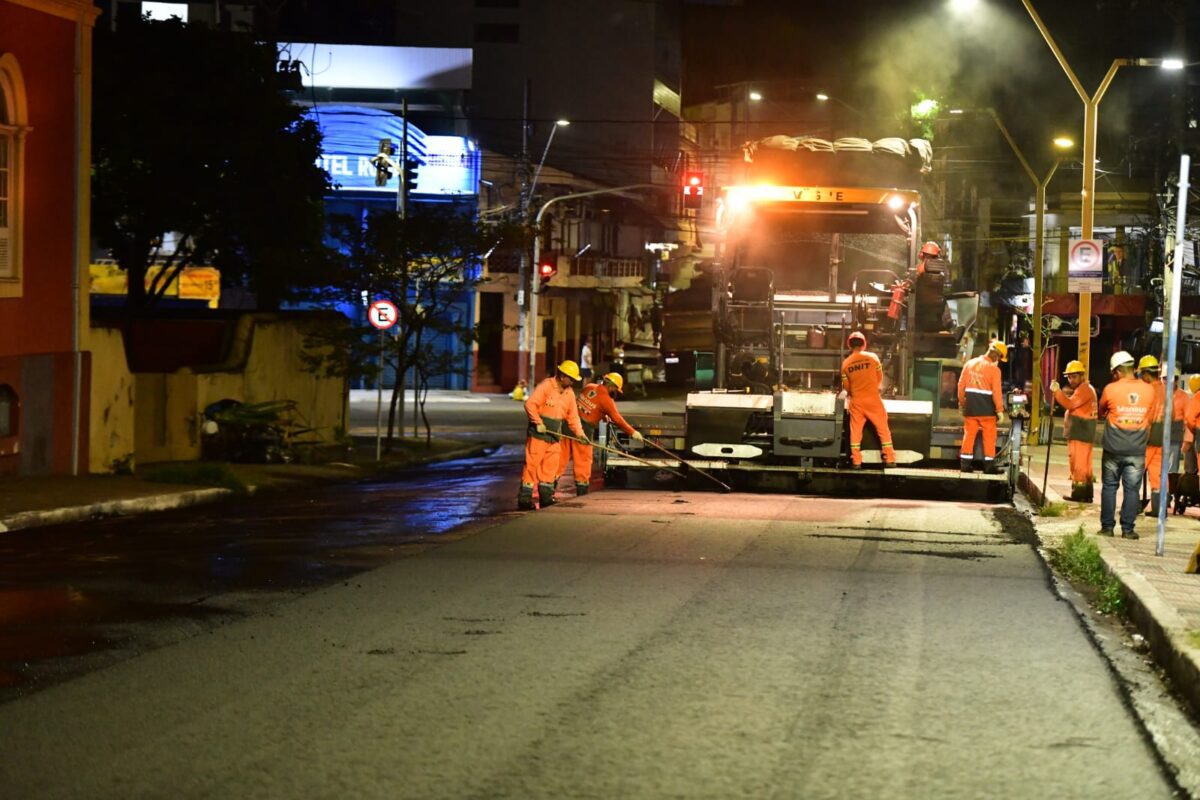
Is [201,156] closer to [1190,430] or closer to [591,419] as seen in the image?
[591,419]

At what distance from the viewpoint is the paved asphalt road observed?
599cm

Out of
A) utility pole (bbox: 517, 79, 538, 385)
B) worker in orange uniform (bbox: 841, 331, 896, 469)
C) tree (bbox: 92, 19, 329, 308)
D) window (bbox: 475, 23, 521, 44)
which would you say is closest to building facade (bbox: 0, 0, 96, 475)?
tree (bbox: 92, 19, 329, 308)

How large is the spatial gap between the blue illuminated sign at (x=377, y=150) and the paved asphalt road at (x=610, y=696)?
4217 cm

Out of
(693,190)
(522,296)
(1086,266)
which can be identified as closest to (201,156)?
(693,190)

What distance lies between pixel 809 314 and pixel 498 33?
53.0 meters

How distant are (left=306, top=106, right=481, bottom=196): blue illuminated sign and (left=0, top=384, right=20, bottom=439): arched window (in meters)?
34.2

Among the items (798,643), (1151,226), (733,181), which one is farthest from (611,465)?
(1151,226)

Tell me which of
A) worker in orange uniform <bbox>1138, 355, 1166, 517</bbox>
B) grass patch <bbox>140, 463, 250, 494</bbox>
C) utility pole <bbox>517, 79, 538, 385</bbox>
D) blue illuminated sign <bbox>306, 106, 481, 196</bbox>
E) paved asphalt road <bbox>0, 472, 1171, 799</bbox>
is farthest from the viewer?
blue illuminated sign <bbox>306, 106, 481, 196</bbox>

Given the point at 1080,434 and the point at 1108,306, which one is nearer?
the point at 1080,434

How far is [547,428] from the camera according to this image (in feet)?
52.8

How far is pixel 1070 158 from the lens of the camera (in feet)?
197

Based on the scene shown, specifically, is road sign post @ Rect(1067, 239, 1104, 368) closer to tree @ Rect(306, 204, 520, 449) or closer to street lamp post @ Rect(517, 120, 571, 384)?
tree @ Rect(306, 204, 520, 449)

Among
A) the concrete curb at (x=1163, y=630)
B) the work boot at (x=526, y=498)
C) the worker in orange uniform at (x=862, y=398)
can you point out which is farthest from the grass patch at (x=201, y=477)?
the concrete curb at (x=1163, y=630)

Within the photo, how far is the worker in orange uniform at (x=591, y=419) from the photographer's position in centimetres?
1805
